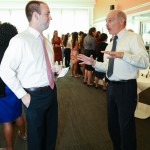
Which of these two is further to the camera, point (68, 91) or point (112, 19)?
point (68, 91)

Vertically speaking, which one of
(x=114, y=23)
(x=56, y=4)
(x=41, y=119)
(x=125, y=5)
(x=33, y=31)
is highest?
(x=56, y=4)

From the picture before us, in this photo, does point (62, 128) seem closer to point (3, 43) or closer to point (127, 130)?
point (127, 130)

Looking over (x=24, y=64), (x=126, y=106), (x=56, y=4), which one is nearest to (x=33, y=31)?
(x=24, y=64)

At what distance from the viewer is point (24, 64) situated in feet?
6.01

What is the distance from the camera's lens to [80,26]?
497 inches

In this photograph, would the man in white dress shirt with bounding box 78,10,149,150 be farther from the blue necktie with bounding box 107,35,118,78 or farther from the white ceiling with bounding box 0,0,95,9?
the white ceiling with bounding box 0,0,95,9

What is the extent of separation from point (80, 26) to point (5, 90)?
1079 centimetres

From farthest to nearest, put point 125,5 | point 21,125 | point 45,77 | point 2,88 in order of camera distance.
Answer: point 125,5 → point 21,125 → point 2,88 → point 45,77

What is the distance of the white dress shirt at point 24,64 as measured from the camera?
69.2 inches

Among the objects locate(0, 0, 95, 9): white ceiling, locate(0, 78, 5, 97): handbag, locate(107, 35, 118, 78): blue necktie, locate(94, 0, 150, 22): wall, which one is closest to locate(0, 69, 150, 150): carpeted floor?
locate(0, 78, 5, 97): handbag

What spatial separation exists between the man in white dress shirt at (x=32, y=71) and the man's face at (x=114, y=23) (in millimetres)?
643

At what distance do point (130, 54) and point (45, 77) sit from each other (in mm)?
826

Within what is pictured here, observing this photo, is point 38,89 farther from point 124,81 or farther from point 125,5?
point 125,5

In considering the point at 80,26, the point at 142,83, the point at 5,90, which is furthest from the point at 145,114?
the point at 80,26
